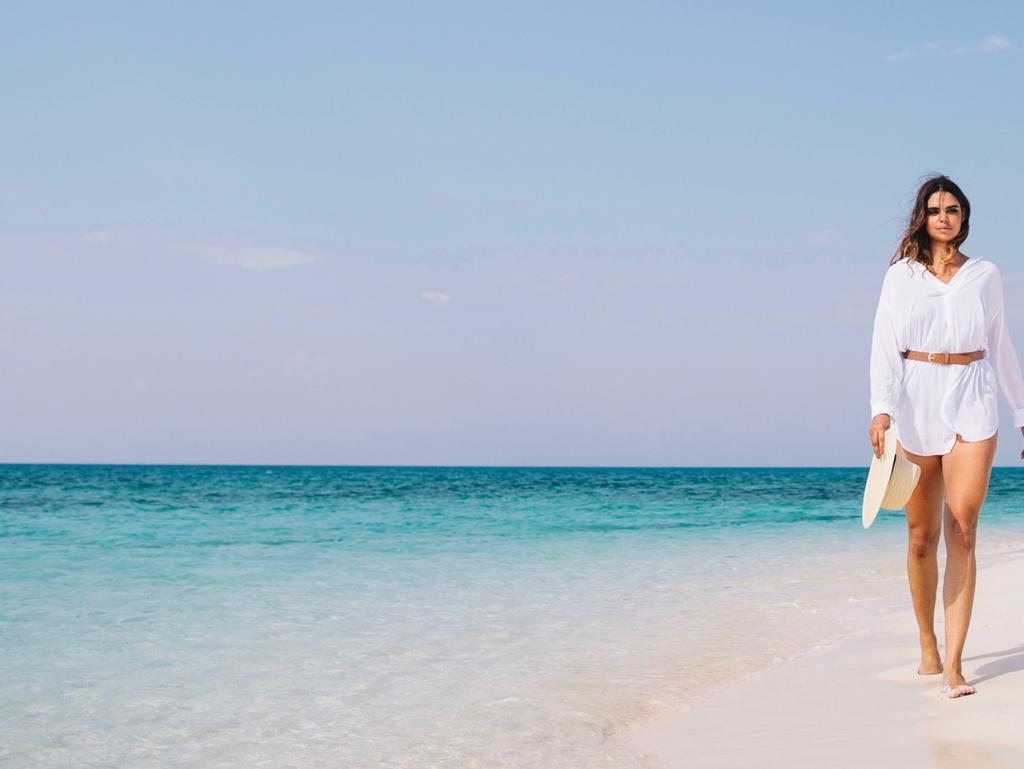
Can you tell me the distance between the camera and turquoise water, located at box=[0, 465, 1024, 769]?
3.64 meters

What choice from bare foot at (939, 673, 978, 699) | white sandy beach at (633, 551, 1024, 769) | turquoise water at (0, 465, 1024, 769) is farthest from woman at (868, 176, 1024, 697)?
turquoise water at (0, 465, 1024, 769)

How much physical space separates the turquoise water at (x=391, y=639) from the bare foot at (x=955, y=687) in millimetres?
1043

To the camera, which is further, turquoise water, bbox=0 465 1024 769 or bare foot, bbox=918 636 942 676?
bare foot, bbox=918 636 942 676

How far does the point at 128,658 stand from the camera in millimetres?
5125

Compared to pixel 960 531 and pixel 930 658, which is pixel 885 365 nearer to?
pixel 960 531

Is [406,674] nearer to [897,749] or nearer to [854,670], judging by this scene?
[854,670]

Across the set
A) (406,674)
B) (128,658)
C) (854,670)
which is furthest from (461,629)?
(854,670)

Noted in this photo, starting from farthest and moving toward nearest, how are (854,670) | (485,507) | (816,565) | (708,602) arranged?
(485,507)
(816,565)
(708,602)
(854,670)

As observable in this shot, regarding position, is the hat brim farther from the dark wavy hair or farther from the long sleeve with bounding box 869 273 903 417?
the dark wavy hair

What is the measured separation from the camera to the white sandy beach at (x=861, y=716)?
286cm

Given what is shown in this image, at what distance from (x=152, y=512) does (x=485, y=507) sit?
752 cm

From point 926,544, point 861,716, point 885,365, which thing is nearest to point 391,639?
point 861,716

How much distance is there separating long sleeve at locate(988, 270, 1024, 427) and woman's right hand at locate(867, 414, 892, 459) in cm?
47

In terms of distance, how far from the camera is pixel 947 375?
3.50 meters
